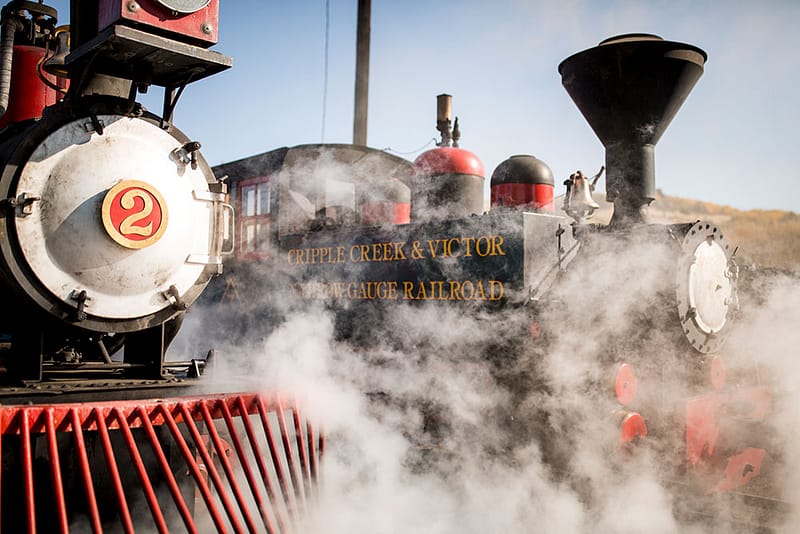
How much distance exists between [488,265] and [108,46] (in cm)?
264

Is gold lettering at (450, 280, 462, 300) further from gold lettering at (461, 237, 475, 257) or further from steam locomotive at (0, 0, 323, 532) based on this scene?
steam locomotive at (0, 0, 323, 532)

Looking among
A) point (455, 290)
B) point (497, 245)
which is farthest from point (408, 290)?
point (497, 245)

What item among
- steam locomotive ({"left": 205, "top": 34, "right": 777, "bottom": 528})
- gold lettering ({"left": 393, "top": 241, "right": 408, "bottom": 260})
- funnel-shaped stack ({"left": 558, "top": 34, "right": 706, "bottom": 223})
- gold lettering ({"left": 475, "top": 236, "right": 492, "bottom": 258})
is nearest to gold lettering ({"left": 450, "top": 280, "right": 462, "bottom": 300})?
steam locomotive ({"left": 205, "top": 34, "right": 777, "bottom": 528})

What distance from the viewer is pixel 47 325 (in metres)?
2.16

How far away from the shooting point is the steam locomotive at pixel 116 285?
6.47 feet

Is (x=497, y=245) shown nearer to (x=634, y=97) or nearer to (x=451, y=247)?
(x=451, y=247)

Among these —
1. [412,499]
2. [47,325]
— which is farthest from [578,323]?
[47,325]

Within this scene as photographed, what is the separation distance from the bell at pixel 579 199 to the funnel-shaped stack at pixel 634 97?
6.7 inches

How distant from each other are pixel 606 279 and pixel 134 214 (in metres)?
2.86

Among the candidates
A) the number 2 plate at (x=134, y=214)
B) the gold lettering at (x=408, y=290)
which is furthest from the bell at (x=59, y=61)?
the gold lettering at (x=408, y=290)

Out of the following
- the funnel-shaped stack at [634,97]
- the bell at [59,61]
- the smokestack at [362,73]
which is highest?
the smokestack at [362,73]

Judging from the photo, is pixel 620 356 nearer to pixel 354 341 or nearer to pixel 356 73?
pixel 354 341

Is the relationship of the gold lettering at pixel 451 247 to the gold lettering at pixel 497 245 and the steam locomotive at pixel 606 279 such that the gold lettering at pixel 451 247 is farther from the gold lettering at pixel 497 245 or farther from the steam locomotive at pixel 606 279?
the gold lettering at pixel 497 245

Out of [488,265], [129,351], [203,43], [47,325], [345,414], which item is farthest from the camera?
[488,265]
